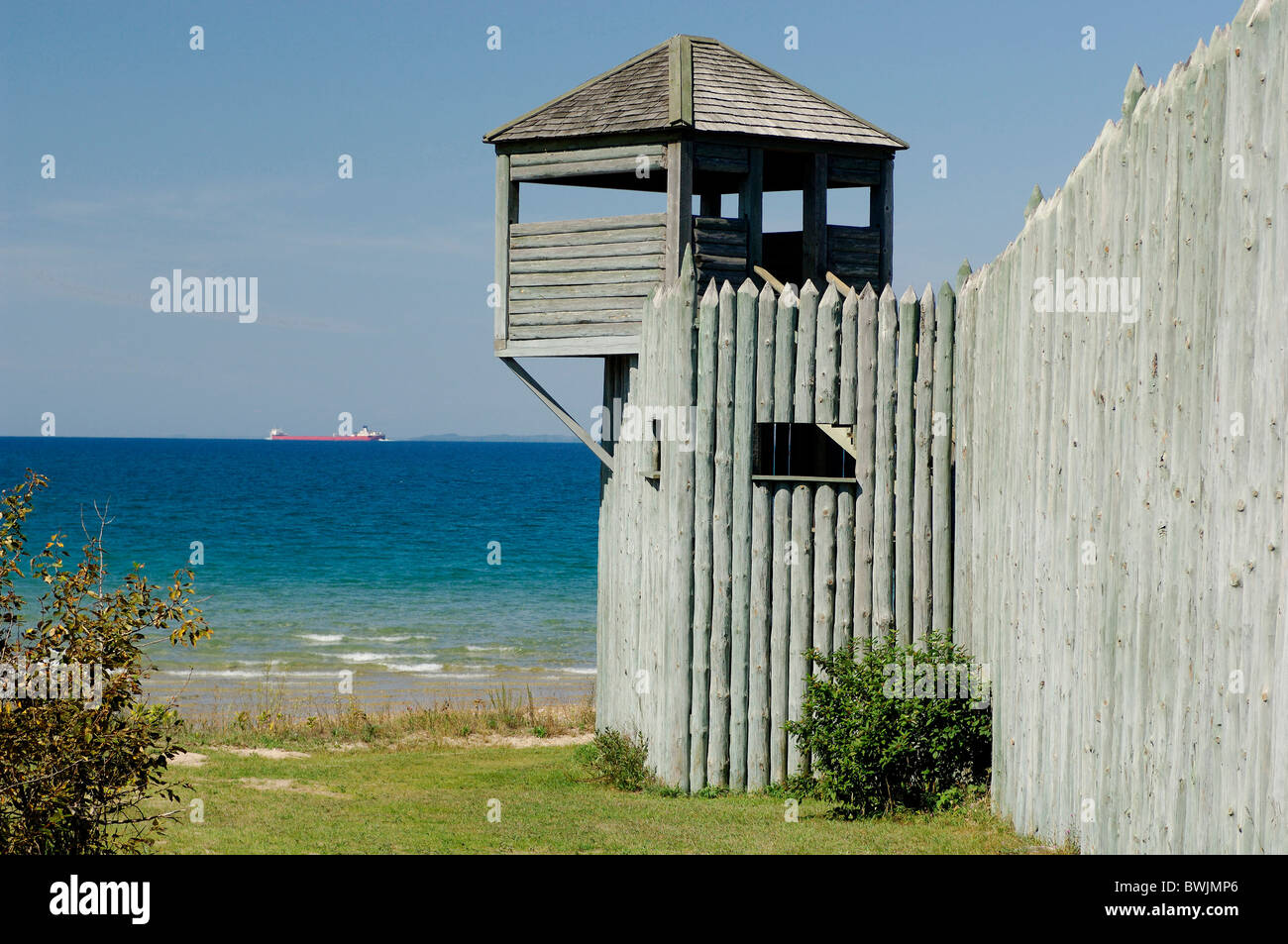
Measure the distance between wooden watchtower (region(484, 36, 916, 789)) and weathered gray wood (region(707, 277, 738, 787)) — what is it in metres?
0.02

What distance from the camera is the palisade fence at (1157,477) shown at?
4770 millimetres

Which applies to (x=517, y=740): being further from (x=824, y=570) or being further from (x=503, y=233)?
(x=824, y=570)

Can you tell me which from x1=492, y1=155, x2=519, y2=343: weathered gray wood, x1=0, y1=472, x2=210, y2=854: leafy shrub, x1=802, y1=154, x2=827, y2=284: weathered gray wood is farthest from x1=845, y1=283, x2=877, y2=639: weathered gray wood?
x1=0, y1=472, x2=210, y2=854: leafy shrub

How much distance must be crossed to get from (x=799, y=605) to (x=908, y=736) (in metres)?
1.49

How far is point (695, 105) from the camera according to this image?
500 inches

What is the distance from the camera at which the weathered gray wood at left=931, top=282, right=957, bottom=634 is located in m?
9.91

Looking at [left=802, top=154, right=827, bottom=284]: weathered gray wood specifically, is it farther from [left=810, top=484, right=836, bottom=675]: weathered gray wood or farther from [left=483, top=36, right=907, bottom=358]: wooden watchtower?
[left=810, top=484, right=836, bottom=675]: weathered gray wood

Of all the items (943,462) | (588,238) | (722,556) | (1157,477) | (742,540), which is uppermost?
(588,238)

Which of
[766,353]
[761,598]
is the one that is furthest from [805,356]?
[761,598]

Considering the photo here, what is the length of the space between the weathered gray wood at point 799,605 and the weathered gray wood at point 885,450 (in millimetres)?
526

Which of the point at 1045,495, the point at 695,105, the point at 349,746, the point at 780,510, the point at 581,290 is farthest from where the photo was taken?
the point at 349,746

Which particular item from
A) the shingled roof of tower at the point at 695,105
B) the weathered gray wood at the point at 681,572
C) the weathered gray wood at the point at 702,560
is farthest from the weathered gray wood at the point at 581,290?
the weathered gray wood at the point at 702,560

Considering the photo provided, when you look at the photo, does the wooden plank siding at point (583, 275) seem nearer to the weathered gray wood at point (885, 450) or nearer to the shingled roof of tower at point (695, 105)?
the shingled roof of tower at point (695, 105)
